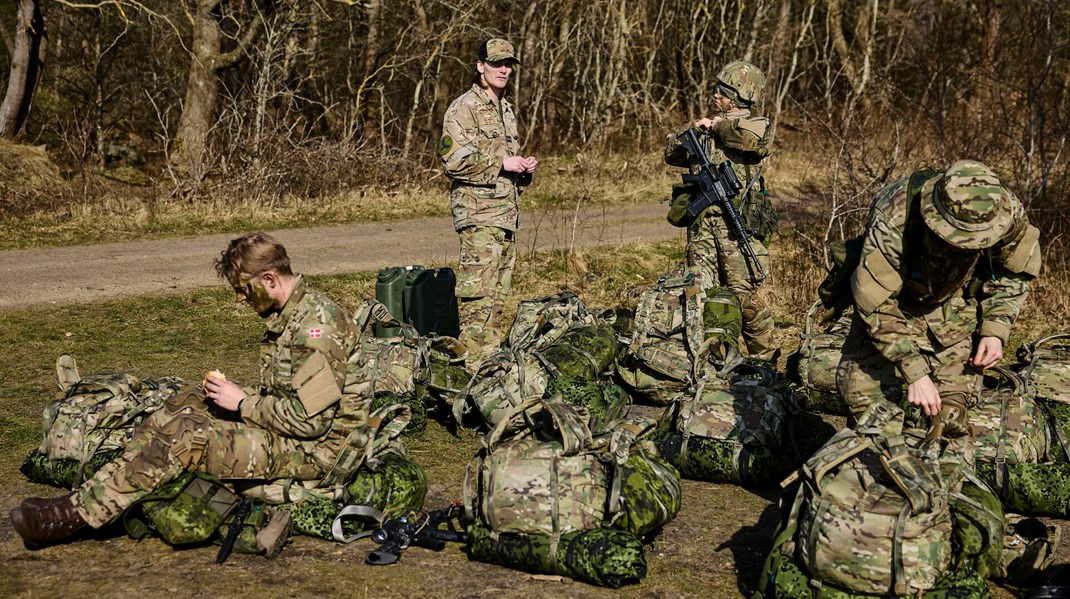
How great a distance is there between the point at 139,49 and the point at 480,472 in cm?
2027

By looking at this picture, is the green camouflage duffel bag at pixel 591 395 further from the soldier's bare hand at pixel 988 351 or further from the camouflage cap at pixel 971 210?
the camouflage cap at pixel 971 210

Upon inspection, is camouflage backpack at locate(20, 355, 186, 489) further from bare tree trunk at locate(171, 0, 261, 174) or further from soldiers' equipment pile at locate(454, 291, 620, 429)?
bare tree trunk at locate(171, 0, 261, 174)

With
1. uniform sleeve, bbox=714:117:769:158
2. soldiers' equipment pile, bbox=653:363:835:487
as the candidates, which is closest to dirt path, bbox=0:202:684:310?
uniform sleeve, bbox=714:117:769:158

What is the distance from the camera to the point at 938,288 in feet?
16.0

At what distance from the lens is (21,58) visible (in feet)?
57.6

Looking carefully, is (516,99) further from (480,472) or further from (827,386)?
(480,472)

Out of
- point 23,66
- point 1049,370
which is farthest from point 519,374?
point 23,66

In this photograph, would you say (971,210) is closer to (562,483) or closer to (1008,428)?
(1008,428)

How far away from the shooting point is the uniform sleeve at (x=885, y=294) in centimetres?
471

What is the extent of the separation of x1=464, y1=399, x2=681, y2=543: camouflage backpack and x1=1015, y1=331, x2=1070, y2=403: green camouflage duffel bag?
2.69 m

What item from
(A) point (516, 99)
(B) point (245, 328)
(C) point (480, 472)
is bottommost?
(B) point (245, 328)

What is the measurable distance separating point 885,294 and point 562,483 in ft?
5.41

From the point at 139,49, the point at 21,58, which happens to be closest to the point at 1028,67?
the point at 21,58

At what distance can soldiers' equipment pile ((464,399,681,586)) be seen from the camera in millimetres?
4609
